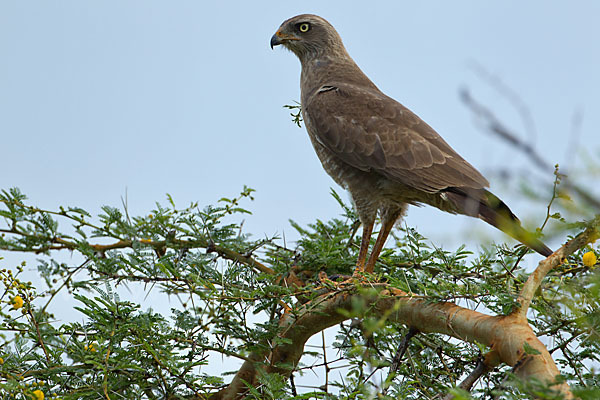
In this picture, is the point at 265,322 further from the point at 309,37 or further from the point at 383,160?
the point at 309,37

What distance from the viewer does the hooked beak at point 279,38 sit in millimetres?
5742

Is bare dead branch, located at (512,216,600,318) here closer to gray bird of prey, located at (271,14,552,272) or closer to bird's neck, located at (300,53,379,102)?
gray bird of prey, located at (271,14,552,272)

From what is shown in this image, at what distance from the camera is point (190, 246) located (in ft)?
12.8

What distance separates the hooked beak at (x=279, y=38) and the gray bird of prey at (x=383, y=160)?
2.56 feet

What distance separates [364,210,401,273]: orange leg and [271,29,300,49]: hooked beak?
1927 millimetres

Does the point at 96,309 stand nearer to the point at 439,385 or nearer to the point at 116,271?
the point at 116,271

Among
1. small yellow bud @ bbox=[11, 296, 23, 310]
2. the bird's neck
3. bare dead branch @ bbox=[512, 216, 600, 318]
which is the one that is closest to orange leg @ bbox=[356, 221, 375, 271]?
the bird's neck

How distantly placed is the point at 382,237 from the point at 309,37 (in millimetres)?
2089

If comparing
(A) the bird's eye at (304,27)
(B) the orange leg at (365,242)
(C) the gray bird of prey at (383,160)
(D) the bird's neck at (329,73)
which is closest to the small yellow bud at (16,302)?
(C) the gray bird of prey at (383,160)

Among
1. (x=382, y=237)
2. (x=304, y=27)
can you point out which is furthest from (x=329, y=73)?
(x=382, y=237)

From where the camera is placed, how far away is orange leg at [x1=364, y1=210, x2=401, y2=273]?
433 cm

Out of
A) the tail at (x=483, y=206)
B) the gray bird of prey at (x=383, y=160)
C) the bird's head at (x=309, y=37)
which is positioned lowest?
the tail at (x=483, y=206)

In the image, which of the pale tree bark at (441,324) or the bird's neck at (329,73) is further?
the bird's neck at (329,73)

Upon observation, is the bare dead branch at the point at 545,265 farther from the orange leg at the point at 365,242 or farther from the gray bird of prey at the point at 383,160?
the orange leg at the point at 365,242
